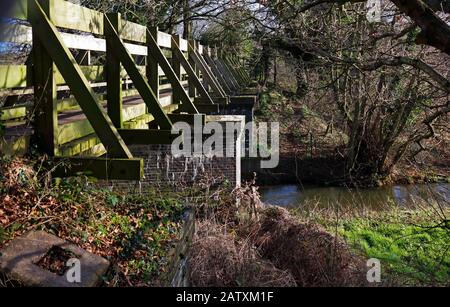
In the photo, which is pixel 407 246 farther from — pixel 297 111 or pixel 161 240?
pixel 297 111

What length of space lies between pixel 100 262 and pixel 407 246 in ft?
28.6

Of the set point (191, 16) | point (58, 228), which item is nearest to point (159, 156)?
point (58, 228)

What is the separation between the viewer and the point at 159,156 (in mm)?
9055

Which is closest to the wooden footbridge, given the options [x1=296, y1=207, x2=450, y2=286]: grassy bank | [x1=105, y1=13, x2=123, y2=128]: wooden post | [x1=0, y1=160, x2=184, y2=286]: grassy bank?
[x1=105, y1=13, x2=123, y2=128]: wooden post

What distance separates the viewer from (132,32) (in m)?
7.38

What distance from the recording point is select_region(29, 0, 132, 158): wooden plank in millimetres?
4703

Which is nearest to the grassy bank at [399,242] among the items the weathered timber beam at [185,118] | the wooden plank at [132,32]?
the weathered timber beam at [185,118]

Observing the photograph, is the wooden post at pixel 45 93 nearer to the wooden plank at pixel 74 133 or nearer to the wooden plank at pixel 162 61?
the wooden plank at pixel 74 133

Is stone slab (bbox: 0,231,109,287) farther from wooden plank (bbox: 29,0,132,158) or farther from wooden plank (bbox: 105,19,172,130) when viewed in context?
wooden plank (bbox: 105,19,172,130)

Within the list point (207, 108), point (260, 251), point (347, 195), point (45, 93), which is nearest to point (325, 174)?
point (347, 195)

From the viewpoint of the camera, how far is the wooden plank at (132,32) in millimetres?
6882

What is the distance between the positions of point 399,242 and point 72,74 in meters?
8.96

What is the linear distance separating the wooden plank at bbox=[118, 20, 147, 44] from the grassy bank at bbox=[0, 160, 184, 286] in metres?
2.28

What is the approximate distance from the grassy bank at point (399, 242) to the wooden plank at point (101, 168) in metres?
3.76
